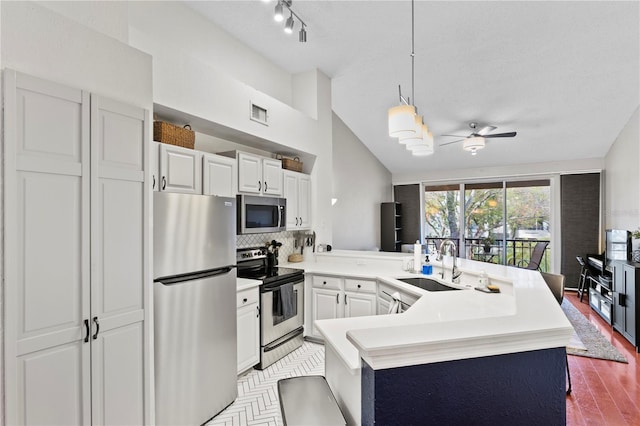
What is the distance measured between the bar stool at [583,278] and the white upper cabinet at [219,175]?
6.12m

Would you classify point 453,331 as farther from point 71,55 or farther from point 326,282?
point 326,282

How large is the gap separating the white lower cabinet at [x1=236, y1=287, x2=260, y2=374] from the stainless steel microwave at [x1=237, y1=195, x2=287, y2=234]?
0.65 m

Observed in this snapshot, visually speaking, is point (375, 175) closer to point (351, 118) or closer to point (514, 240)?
point (351, 118)

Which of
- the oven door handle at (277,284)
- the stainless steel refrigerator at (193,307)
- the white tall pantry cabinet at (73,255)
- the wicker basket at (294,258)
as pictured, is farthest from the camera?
the wicker basket at (294,258)

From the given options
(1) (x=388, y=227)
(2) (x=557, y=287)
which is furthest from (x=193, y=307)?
(1) (x=388, y=227)

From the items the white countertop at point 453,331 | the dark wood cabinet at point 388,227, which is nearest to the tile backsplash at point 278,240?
the white countertop at point 453,331

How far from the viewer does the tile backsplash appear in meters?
3.71

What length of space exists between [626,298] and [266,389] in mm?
4179

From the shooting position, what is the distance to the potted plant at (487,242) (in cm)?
725

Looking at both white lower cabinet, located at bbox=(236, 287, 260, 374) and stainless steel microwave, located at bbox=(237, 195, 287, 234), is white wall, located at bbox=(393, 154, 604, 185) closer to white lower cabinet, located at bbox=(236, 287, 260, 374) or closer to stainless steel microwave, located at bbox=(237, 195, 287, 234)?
stainless steel microwave, located at bbox=(237, 195, 287, 234)

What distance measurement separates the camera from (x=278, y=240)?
4254 millimetres

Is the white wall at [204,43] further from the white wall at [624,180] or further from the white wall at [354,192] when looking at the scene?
the white wall at [624,180]

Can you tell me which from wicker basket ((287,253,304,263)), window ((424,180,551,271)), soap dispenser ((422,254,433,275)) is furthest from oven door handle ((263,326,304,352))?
window ((424,180,551,271))

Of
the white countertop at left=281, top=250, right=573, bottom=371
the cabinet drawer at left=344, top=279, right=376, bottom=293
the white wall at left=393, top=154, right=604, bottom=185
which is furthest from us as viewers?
the white wall at left=393, top=154, right=604, bottom=185
